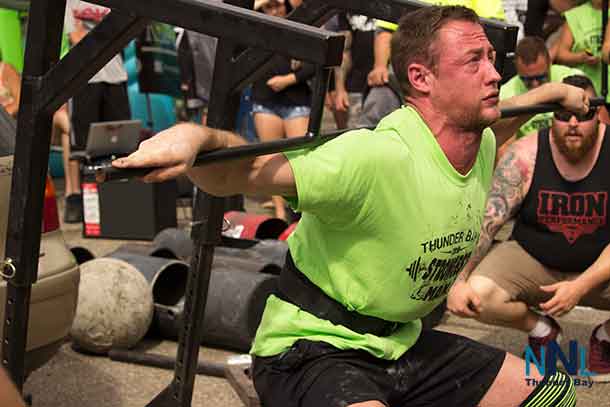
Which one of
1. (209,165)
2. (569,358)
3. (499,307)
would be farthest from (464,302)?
(209,165)

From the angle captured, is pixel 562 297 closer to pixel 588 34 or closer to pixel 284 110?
pixel 588 34

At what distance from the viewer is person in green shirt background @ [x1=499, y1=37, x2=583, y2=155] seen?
673 cm

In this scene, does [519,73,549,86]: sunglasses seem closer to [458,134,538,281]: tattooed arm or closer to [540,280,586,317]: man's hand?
[458,134,538,281]: tattooed arm

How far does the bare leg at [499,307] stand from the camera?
500cm

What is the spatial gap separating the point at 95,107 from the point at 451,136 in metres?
6.91

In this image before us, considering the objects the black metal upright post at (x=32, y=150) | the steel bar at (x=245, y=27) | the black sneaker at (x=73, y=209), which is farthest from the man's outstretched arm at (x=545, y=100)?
the black sneaker at (x=73, y=209)

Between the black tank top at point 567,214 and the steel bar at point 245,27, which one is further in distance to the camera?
the black tank top at point 567,214

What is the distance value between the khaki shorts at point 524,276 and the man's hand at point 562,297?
209 millimetres

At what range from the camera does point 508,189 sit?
5.24 m

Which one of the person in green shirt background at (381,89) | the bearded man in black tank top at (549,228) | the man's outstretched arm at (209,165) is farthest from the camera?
the person in green shirt background at (381,89)

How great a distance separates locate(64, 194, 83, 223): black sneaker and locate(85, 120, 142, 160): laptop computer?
42.0 inches

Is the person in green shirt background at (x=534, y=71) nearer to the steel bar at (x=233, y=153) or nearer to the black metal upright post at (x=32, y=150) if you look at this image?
the steel bar at (x=233, y=153)

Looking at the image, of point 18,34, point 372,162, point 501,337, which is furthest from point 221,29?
point 18,34

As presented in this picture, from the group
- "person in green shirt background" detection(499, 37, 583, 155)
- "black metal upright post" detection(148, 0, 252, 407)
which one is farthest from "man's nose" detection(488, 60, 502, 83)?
"person in green shirt background" detection(499, 37, 583, 155)
